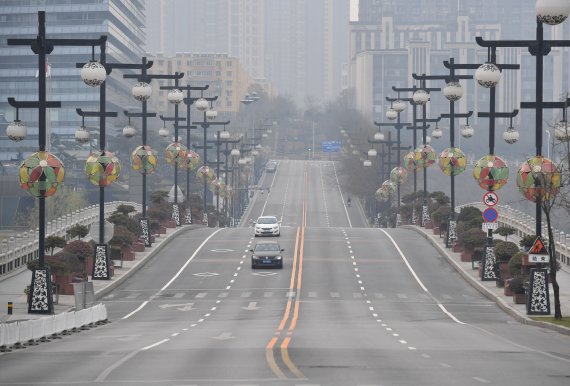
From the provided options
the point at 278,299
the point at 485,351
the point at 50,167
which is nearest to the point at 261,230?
the point at 278,299

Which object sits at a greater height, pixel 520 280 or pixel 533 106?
pixel 533 106

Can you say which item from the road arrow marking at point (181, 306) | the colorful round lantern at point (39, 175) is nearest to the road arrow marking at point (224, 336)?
the colorful round lantern at point (39, 175)

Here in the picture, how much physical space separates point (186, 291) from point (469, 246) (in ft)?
53.3

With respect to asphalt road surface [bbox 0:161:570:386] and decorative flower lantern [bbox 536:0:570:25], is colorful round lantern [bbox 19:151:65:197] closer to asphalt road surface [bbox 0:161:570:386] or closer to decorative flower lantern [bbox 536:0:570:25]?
asphalt road surface [bbox 0:161:570:386]

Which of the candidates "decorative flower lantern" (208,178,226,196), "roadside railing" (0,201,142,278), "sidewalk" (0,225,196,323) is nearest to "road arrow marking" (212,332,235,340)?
"sidewalk" (0,225,196,323)

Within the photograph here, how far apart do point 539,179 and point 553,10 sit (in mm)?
15899

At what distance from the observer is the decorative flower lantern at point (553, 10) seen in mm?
29823

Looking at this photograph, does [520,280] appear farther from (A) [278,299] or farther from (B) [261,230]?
(B) [261,230]

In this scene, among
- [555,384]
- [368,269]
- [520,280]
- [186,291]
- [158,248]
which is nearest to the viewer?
[555,384]

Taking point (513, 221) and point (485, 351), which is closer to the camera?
point (485, 351)

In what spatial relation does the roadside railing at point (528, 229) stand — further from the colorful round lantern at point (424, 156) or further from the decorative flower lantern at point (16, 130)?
the decorative flower lantern at point (16, 130)

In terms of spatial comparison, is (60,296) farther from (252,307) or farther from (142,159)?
(142,159)

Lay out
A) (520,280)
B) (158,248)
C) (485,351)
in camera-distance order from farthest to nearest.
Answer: (158,248), (520,280), (485,351)

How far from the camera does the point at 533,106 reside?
43.7 metres
